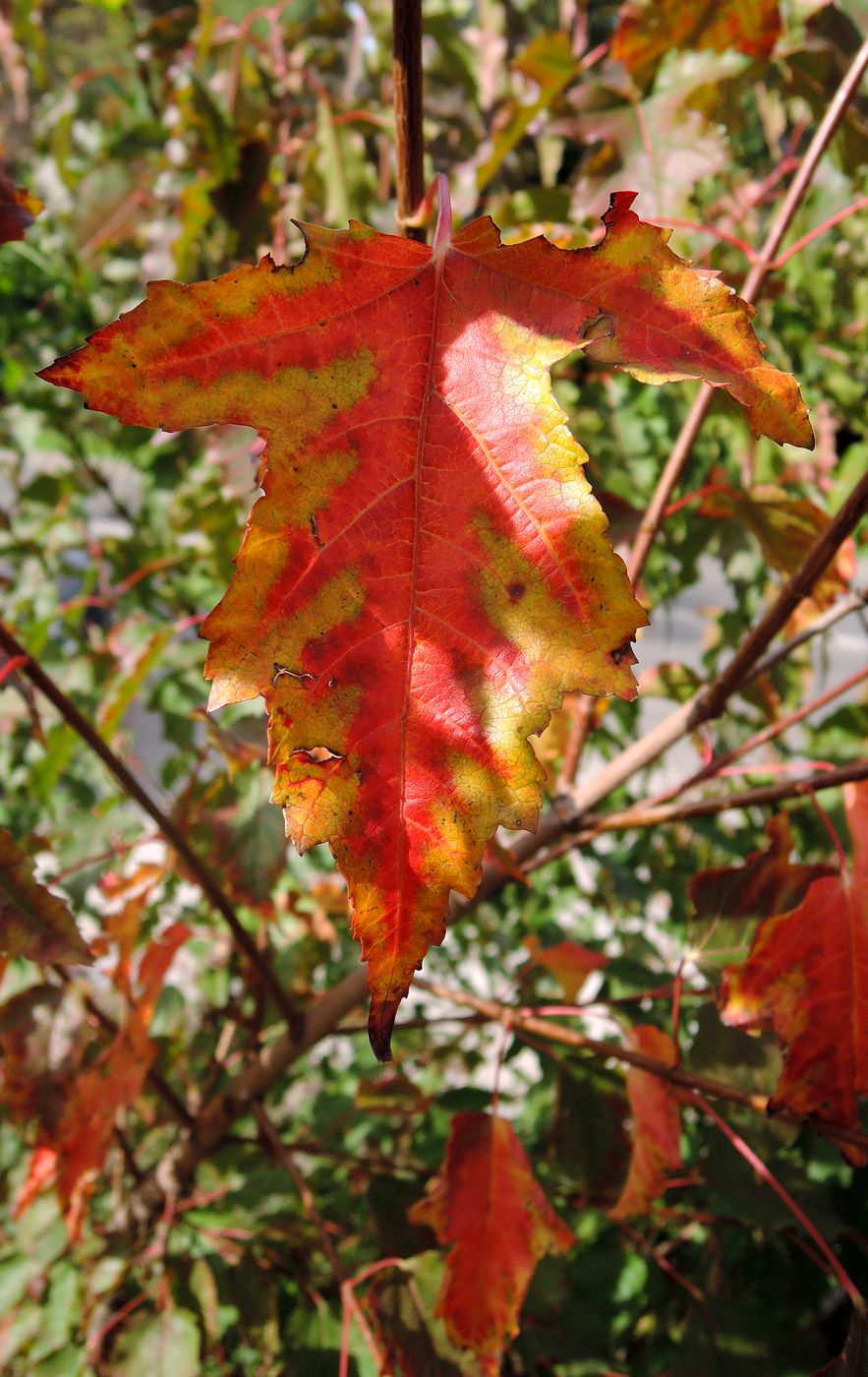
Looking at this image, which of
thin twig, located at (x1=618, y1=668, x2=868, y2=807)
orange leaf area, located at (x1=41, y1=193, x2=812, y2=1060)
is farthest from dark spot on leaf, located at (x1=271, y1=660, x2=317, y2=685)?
thin twig, located at (x1=618, y1=668, x2=868, y2=807)

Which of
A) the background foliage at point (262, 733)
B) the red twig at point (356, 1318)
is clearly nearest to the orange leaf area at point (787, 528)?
the background foliage at point (262, 733)

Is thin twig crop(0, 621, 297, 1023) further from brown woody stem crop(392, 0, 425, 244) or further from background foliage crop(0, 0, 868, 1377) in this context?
brown woody stem crop(392, 0, 425, 244)

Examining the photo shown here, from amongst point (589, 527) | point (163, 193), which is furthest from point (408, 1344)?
point (163, 193)

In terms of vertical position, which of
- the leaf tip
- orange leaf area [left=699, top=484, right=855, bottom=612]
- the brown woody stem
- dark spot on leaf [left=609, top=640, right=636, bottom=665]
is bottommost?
orange leaf area [left=699, top=484, right=855, bottom=612]

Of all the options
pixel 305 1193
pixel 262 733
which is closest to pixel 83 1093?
pixel 305 1193

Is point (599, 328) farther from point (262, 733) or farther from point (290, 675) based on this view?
point (262, 733)

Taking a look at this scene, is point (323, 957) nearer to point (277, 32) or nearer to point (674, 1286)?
point (674, 1286)
